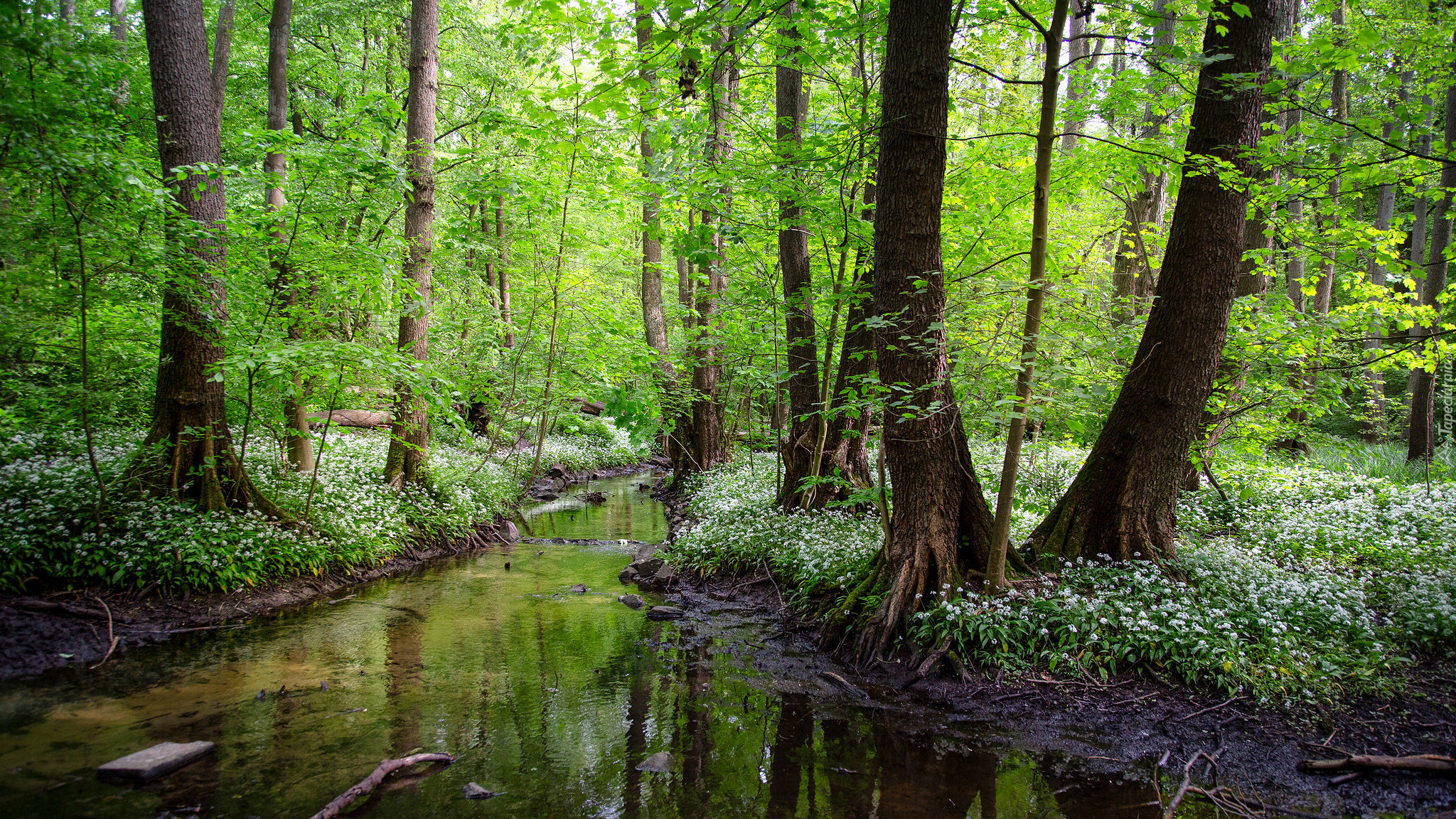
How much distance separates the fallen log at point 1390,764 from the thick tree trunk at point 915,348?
7.87 ft

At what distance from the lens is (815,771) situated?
4.07m

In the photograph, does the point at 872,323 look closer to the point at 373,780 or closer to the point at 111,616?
the point at 373,780

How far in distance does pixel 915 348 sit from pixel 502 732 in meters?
4.30

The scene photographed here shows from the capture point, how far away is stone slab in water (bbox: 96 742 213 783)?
3711mm

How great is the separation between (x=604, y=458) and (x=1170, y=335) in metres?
18.9

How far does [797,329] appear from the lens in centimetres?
1012

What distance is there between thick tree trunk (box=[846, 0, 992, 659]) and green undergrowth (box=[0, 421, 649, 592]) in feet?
18.5

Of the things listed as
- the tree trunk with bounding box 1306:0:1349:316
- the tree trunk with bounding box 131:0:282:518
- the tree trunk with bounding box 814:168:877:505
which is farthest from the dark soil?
the tree trunk with bounding box 131:0:282:518

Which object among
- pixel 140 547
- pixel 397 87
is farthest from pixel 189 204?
pixel 397 87

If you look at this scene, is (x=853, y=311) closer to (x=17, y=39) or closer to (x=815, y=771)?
(x=815, y=771)

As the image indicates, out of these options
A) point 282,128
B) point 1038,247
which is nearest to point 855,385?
point 1038,247

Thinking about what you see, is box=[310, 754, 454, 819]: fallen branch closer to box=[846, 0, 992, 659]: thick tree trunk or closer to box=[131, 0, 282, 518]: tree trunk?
box=[846, 0, 992, 659]: thick tree trunk

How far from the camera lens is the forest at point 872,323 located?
16.0ft

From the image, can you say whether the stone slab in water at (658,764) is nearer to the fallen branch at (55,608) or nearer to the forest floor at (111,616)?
the forest floor at (111,616)
